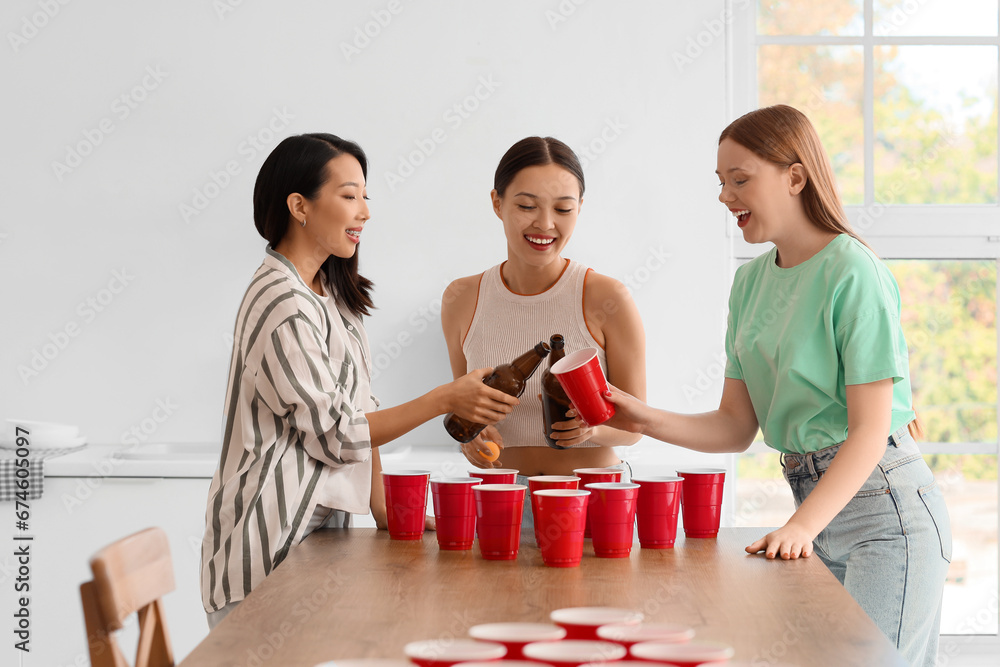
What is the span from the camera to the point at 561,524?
3.74ft

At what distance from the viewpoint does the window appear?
290cm

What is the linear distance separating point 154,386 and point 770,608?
253 centimetres

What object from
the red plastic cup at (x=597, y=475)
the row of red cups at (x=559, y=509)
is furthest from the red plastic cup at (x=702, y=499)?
the red plastic cup at (x=597, y=475)

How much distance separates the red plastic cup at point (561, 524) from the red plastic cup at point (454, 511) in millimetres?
128

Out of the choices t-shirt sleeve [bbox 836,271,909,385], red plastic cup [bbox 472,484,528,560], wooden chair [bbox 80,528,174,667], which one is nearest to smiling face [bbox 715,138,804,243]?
t-shirt sleeve [bbox 836,271,909,385]

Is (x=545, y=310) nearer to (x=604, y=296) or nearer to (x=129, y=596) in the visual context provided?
(x=604, y=296)

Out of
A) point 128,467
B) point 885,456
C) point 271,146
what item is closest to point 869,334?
point 885,456

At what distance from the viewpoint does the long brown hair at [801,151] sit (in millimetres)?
1329

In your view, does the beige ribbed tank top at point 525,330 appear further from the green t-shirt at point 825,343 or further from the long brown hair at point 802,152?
the long brown hair at point 802,152

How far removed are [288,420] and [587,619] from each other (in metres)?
0.63

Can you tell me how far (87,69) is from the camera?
2998 mm

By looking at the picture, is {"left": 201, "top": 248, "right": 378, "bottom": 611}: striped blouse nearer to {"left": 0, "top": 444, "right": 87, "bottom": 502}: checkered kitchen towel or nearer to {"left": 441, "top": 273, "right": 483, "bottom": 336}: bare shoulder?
{"left": 441, "top": 273, "right": 483, "bottom": 336}: bare shoulder

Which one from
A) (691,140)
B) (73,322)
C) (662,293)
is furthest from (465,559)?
(73,322)

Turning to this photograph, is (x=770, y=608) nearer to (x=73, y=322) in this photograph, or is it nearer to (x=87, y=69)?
(x=73, y=322)
